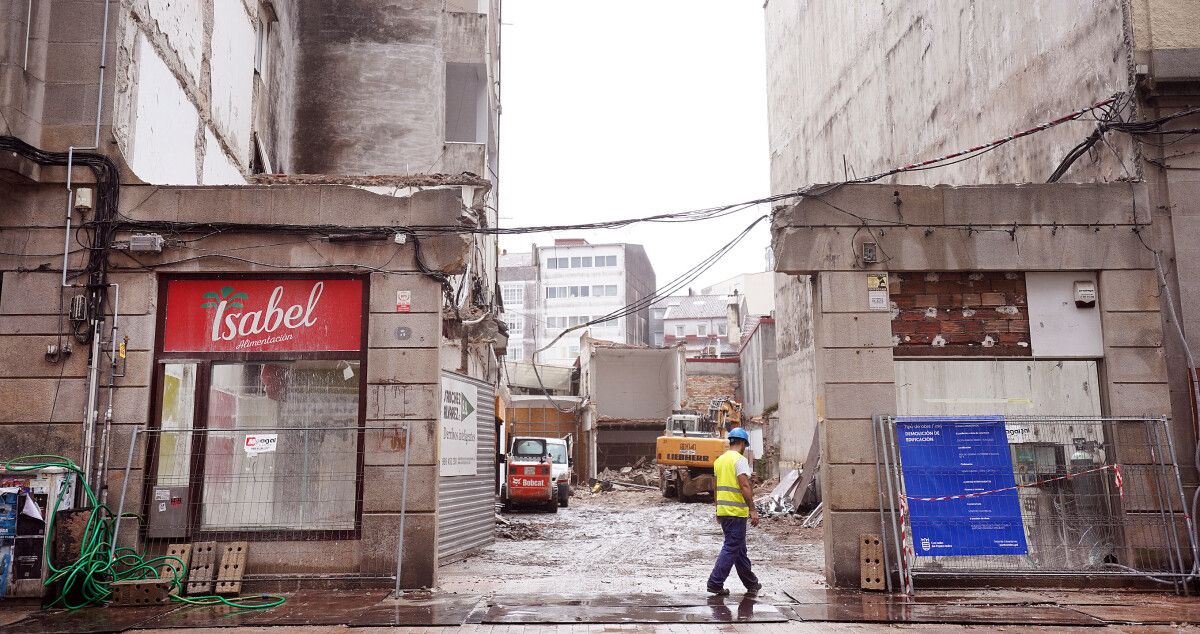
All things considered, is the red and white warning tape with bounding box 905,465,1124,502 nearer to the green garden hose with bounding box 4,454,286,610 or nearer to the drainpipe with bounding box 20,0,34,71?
→ the green garden hose with bounding box 4,454,286,610

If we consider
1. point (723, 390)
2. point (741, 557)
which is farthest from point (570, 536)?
point (723, 390)

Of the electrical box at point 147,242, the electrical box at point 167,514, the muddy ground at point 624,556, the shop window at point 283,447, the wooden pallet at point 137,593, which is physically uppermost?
the electrical box at point 147,242

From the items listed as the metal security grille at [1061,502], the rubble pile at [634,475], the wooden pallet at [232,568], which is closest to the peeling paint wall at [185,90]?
the wooden pallet at [232,568]

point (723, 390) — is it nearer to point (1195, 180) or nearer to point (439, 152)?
point (439, 152)

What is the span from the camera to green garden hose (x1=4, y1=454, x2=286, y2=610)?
9.34m

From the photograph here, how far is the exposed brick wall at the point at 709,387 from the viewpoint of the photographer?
4475cm

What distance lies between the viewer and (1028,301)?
10906 mm

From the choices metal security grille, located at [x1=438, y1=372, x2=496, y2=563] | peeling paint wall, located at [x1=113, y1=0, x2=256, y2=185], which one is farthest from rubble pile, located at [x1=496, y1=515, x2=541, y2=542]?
peeling paint wall, located at [x1=113, y1=0, x2=256, y2=185]

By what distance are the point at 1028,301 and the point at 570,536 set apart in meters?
10.5

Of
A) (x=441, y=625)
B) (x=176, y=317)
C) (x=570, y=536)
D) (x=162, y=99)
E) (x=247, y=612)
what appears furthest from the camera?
(x=570, y=536)

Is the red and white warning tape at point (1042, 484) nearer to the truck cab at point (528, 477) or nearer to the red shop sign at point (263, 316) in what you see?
the red shop sign at point (263, 316)

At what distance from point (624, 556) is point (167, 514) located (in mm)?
7086

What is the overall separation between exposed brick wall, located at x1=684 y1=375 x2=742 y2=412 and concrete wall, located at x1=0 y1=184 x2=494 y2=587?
115ft

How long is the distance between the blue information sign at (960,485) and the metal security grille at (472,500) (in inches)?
233
